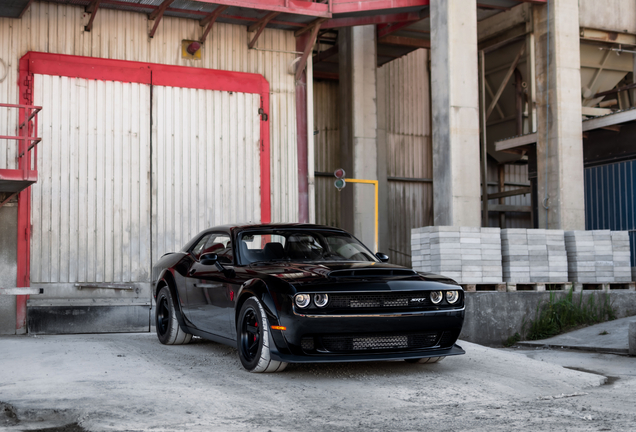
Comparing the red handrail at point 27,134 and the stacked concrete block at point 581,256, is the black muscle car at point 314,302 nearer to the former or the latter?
the red handrail at point 27,134

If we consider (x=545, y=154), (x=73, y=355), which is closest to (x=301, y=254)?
(x=73, y=355)

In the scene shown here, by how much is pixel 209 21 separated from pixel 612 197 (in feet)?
34.6

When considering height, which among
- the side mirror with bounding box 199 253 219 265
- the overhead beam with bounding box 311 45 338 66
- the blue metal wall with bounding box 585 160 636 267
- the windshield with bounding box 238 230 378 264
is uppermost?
the overhead beam with bounding box 311 45 338 66

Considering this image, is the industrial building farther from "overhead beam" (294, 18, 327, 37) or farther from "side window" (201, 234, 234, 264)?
"side window" (201, 234, 234, 264)

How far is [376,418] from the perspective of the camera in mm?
4961

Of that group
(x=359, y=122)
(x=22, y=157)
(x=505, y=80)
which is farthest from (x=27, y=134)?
(x=505, y=80)

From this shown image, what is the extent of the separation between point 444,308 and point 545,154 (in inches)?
382

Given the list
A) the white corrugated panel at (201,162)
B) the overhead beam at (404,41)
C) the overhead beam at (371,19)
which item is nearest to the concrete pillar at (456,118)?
the overhead beam at (371,19)

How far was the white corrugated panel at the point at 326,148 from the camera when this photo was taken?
22.9 m

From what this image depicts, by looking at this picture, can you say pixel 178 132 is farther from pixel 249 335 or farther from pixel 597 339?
pixel 597 339

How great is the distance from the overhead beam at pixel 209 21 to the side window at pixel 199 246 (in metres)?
5.60

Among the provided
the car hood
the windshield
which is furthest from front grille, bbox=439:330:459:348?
the windshield

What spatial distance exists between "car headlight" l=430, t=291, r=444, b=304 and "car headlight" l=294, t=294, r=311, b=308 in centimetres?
120

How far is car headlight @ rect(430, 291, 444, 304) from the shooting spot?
6.55 meters
